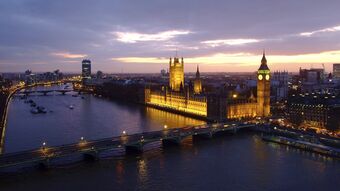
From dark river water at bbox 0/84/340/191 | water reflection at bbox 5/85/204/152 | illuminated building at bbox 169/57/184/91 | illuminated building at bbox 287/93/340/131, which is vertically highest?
illuminated building at bbox 169/57/184/91

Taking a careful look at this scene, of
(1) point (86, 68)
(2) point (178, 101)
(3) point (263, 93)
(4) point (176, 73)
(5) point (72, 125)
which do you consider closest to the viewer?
(5) point (72, 125)

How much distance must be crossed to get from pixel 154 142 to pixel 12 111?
32.9 m

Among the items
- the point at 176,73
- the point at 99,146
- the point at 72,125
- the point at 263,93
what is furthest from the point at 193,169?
the point at 176,73

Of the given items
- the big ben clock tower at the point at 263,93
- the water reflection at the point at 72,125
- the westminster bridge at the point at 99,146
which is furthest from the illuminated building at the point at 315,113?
the water reflection at the point at 72,125

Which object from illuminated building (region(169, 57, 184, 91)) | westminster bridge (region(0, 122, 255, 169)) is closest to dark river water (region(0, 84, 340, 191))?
westminster bridge (region(0, 122, 255, 169))

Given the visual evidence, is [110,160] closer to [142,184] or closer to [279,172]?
[142,184]

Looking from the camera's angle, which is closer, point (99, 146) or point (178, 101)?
point (99, 146)

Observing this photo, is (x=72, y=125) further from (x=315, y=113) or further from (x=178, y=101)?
(x=315, y=113)

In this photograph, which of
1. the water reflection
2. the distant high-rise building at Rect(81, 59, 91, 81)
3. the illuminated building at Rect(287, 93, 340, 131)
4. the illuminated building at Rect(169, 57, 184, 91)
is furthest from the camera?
the distant high-rise building at Rect(81, 59, 91, 81)

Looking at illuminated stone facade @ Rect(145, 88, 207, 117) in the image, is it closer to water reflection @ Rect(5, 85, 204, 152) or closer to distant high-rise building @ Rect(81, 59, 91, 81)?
water reflection @ Rect(5, 85, 204, 152)

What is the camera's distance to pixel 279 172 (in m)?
24.8

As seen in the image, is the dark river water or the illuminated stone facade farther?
the illuminated stone facade

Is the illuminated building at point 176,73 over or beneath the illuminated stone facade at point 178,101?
over

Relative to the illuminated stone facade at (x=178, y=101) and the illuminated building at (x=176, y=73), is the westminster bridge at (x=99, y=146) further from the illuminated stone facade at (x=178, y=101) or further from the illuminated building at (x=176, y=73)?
the illuminated building at (x=176, y=73)
